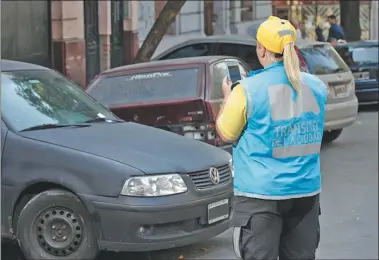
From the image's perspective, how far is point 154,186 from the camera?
6.09 m

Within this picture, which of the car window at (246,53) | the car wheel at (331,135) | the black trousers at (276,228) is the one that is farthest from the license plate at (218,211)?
the car wheel at (331,135)

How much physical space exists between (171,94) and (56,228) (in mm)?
3319

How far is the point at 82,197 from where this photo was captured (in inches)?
239

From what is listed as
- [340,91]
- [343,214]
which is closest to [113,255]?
[343,214]

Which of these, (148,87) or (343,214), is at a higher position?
(148,87)

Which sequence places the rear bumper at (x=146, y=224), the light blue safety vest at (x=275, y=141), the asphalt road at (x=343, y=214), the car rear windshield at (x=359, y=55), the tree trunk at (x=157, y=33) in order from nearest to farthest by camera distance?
the light blue safety vest at (x=275, y=141)
the rear bumper at (x=146, y=224)
the asphalt road at (x=343, y=214)
the tree trunk at (x=157, y=33)
the car rear windshield at (x=359, y=55)

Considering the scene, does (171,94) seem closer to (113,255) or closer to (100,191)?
(113,255)

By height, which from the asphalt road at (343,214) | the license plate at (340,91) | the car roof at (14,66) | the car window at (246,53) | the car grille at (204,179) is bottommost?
the asphalt road at (343,214)

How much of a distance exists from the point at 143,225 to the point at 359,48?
1235 centimetres

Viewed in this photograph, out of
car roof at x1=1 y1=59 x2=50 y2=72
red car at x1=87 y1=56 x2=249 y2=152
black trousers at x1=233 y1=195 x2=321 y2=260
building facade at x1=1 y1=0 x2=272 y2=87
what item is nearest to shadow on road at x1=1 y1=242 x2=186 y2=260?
car roof at x1=1 y1=59 x2=50 y2=72

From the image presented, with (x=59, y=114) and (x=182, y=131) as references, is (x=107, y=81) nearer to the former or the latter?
(x=182, y=131)

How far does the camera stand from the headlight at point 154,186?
602 cm

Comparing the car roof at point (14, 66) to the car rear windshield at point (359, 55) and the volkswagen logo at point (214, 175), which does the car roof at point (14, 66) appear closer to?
the volkswagen logo at point (214, 175)

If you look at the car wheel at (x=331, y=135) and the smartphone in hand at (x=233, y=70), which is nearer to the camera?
the smartphone in hand at (x=233, y=70)
